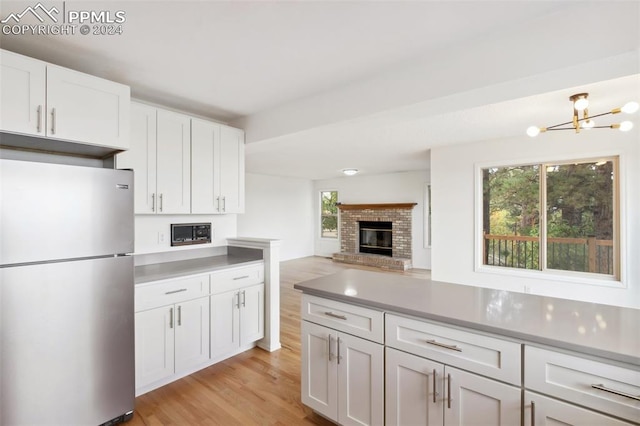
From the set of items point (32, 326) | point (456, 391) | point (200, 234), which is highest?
point (200, 234)

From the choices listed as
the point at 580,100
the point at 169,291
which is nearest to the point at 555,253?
the point at 580,100

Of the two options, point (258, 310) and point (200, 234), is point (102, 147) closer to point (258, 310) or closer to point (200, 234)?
point (200, 234)

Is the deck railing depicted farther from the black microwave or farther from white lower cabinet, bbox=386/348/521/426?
the black microwave

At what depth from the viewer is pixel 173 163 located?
9.13ft

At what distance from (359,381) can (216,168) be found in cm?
239

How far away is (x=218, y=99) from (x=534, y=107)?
3.24 m

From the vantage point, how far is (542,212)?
14.7ft

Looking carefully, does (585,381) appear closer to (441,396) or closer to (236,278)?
(441,396)

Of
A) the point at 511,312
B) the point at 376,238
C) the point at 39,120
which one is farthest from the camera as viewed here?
the point at 376,238

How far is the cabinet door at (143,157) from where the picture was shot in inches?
99.0

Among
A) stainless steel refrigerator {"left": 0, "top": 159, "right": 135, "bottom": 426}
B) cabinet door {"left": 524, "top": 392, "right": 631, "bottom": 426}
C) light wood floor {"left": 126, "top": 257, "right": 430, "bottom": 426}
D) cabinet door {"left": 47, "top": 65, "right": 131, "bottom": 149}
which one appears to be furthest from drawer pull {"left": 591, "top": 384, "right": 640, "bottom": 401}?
cabinet door {"left": 47, "top": 65, "right": 131, "bottom": 149}

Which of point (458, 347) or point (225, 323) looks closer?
point (458, 347)

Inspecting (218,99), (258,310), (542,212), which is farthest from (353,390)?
(542,212)

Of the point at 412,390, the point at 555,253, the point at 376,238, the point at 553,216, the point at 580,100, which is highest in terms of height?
the point at 580,100
